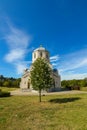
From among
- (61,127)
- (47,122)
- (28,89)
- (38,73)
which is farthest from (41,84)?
(28,89)

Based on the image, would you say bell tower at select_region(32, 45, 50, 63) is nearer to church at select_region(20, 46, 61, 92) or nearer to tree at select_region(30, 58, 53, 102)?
church at select_region(20, 46, 61, 92)

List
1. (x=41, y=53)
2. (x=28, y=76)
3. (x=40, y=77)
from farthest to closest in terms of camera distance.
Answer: (x=41, y=53) → (x=28, y=76) → (x=40, y=77)

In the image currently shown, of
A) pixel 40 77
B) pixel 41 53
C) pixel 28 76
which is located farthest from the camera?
pixel 41 53

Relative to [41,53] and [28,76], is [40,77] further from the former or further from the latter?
[41,53]

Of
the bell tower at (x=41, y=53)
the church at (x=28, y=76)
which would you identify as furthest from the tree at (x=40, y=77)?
the bell tower at (x=41, y=53)

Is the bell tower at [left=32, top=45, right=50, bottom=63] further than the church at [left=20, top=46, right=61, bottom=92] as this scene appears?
Yes

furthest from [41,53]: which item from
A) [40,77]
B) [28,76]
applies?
[40,77]

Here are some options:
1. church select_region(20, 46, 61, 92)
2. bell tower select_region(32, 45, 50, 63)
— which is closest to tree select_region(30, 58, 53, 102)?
church select_region(20, 46, 61, 92)

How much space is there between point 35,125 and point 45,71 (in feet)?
51.2

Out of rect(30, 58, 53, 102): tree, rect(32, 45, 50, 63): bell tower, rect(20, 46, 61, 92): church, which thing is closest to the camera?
rect(30, 58, 53, 102): tree

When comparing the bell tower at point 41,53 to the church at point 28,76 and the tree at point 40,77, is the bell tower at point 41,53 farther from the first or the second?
the tree at point 40,77

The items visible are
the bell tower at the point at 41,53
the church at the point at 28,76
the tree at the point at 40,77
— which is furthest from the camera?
the bell tower at the point at 41,53

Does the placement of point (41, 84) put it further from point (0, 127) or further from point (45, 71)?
point (0, 127)

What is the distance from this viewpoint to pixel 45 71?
27.4 metres
